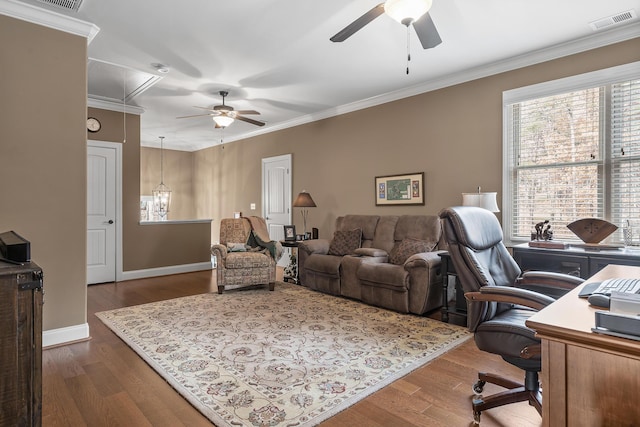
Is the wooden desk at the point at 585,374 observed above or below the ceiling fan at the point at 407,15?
below

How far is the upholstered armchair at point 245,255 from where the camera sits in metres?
4.69

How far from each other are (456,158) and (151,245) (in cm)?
478

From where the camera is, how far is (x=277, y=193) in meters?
6.94

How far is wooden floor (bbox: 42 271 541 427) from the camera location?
1.93 meters

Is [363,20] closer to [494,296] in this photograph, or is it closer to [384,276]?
[494,296]

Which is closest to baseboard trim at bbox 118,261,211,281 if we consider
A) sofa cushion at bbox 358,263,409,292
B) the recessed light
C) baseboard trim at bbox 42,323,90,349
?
baseboard trim at bbox 42,323,90,349

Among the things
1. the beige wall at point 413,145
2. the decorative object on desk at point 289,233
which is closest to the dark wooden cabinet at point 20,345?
the beige wall at point 413,145

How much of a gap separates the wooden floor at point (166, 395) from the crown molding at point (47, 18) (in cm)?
264

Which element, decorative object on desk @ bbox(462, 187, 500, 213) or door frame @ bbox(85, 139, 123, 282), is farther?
door frame @ bbox(85, 139, 123, 282)

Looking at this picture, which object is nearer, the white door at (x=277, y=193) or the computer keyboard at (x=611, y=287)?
the computer keyboard at (x=611, y=287)

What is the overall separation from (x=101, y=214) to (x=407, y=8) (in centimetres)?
509

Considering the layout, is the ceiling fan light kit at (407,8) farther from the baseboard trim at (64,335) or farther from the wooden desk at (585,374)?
the baseboard trim at (64,335)

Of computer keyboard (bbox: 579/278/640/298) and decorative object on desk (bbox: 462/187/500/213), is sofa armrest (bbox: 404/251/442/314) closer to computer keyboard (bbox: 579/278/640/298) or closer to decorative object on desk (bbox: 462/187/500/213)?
decorative object on desk (bbox: 462/187/500/213)

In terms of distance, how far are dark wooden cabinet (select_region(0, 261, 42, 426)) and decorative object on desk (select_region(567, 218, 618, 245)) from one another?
12.5 ft
